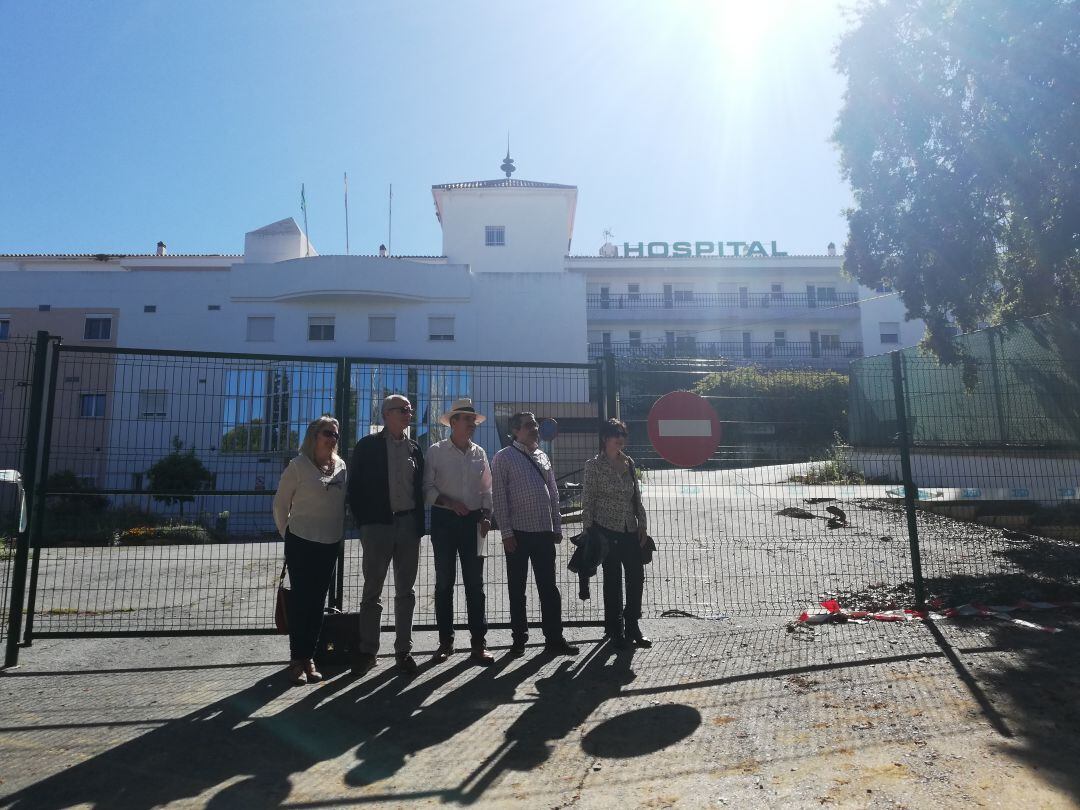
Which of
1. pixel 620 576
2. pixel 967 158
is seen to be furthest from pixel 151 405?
pixel 967 158

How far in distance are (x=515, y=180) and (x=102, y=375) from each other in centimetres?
3360

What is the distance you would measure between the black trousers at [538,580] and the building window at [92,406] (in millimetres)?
3871

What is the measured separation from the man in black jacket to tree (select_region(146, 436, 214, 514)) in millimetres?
1839

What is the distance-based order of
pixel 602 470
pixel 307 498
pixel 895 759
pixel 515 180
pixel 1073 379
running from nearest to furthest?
pixel 895 759 → pixel 307 498 → pixel 602 470 → pixel 1073 379 → pixel 515 180

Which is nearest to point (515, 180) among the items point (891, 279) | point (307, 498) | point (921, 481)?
point (891, 279)

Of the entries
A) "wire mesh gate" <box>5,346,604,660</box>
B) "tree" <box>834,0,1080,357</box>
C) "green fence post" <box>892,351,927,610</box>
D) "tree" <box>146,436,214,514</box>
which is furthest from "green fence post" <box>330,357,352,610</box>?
"tree" <box>834,0,1080,357</box>

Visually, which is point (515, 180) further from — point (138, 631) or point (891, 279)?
point (138, 631)

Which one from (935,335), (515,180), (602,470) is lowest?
(602,470)

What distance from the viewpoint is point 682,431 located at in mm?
6195

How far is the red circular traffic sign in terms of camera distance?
6191 mm

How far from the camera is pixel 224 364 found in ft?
19.9

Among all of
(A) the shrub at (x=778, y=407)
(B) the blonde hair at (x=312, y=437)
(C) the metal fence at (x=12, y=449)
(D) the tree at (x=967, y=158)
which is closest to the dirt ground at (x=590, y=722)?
(C) the metal fence at (x=12, y=449)

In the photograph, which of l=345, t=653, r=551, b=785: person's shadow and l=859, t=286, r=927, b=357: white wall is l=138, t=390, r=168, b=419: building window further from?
l=859, t=286, r=927, b=357: white wall

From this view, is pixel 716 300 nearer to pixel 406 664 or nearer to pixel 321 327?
pixel 321 327
